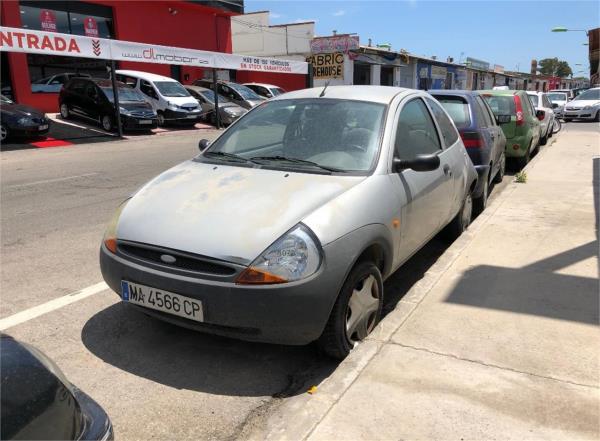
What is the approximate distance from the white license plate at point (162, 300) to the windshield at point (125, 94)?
1613 centimetres

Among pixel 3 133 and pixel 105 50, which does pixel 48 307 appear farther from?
pixel 105 50

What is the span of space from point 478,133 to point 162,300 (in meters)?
5.58

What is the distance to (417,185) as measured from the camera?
395cm

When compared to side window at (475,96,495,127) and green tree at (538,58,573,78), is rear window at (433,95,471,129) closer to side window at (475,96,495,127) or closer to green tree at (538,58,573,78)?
side window at (475,96,495,127)

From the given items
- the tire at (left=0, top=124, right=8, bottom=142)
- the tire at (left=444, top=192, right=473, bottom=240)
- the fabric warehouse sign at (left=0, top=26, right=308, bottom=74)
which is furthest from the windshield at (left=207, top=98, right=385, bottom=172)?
the tire at (left=0, top=124, right=8, bottom=142)

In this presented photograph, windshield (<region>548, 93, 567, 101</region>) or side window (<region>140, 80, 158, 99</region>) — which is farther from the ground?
side window (<region>140, 80, 158, 99</region>)

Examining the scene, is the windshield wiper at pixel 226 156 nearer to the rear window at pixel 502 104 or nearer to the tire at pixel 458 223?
the tire at pixel 458 223

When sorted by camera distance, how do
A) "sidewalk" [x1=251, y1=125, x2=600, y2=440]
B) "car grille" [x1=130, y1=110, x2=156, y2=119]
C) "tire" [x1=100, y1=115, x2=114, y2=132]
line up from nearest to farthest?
1. "sidewalk" [x1=251, y1=125, x2=600, y2=440]
2. "tire" [x1=100, y1=115, x2=114, y2=132]
3. "car grille" [x1=130, y1=110, x2=156, y2=119]

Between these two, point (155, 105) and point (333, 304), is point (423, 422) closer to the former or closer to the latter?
point (333, 304)

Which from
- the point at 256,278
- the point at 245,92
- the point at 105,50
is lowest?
the point at 256,278

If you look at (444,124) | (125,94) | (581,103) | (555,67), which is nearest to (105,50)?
(125,94)

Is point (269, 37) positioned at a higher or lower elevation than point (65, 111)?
higher

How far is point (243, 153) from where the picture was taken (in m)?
4.08

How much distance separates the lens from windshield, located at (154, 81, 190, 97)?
67.3ft
